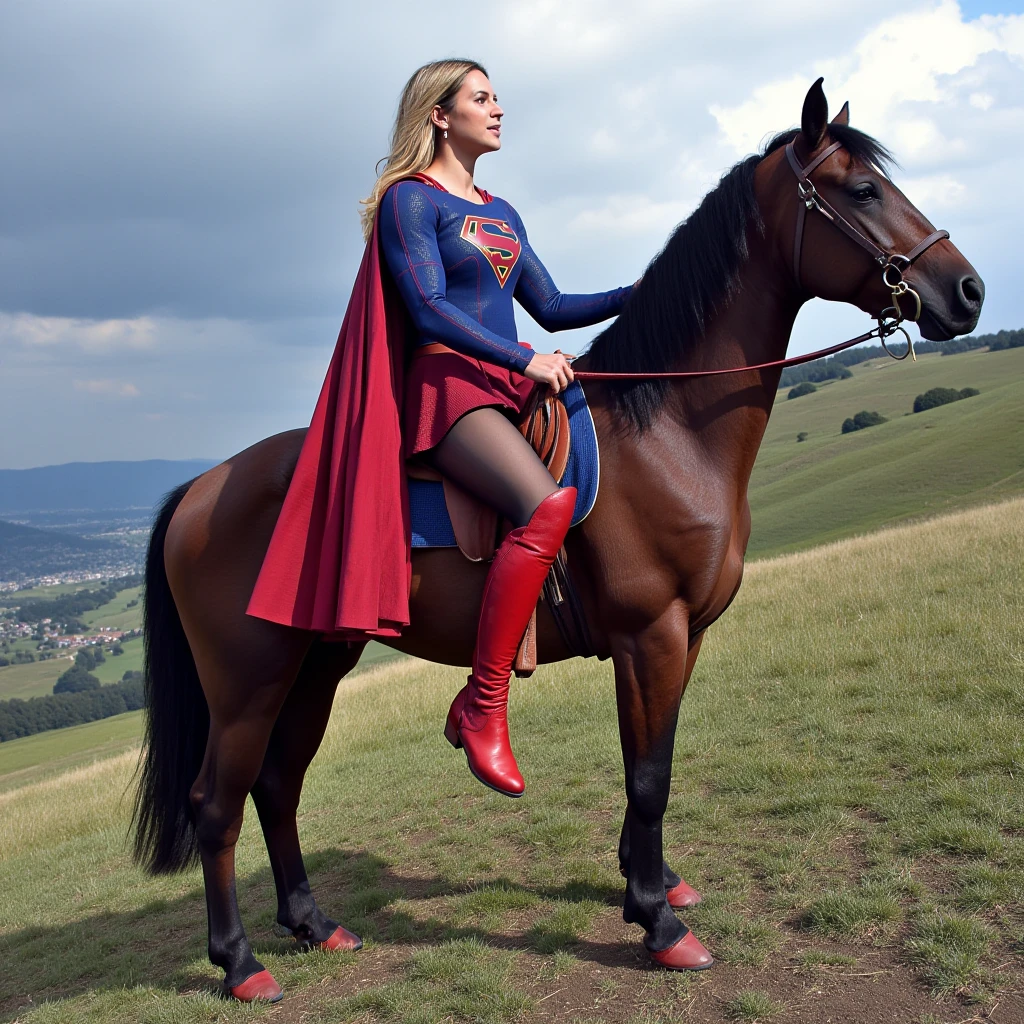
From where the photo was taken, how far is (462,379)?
3.68 meters

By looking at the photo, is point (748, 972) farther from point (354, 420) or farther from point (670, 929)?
point (354, 420)

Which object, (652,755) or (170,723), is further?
(170,723)

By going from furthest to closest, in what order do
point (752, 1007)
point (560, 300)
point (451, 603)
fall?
1. point (560, 300)
2. point (451, 603)
3. point (752, 1007)

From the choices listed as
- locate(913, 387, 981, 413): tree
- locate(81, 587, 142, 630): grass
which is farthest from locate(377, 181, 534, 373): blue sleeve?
locate(81, 587, 142, 630): grass

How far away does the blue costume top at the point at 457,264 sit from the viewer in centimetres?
346

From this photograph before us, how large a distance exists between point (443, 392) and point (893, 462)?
5128 cm

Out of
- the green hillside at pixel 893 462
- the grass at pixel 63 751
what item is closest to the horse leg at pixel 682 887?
the grass at pixel 63 751

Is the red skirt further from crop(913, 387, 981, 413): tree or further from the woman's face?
crop(913, 387, 981, 413): tree

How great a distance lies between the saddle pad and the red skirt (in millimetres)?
186

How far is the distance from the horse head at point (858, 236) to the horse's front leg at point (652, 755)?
4.91 feet

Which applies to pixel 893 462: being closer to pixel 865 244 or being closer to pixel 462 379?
pixel 865 244

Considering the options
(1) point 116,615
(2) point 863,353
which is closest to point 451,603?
(1) point 116,615

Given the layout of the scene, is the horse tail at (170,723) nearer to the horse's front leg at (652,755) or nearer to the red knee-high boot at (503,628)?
the red knee-high boot at (503,628)

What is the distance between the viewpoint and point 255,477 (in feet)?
13.5
